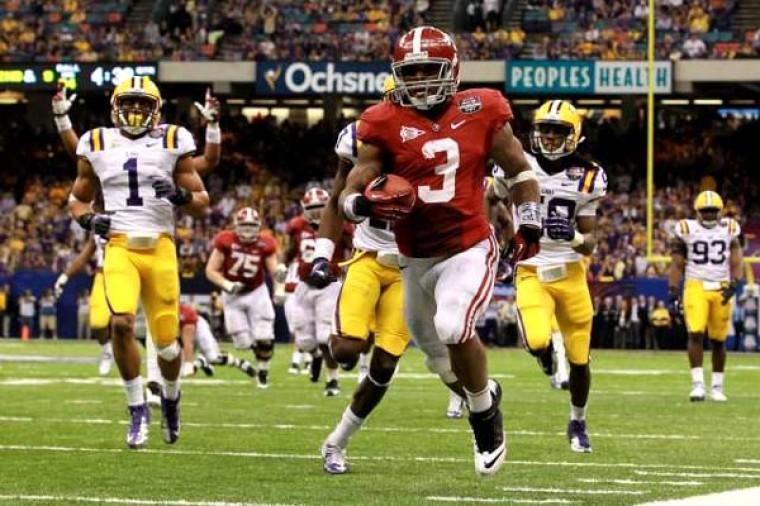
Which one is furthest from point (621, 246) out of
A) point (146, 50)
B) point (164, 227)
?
point (164, 227)

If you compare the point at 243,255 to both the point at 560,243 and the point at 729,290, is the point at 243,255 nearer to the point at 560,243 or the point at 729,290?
the point at 729,290

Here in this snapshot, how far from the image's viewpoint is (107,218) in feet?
31.0

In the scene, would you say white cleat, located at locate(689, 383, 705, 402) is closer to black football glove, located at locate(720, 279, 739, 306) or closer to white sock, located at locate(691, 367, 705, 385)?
white sock, located at locate(691, 367, 705, 385)

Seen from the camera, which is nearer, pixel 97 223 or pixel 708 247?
pixel 97 223

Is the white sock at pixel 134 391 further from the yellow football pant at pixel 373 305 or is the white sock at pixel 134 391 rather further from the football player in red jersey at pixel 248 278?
the football player in red jersey at pixel 248 278

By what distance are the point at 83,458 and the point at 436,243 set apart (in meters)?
2.42

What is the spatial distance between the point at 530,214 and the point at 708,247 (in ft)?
26.5

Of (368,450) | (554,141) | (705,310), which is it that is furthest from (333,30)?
(368,450)

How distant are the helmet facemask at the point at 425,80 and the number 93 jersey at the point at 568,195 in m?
2.71

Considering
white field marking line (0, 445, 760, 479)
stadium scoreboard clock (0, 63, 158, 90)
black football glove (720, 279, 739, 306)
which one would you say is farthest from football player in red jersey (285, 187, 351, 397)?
stadium scoreboard clock (0, 63, 158, 90)

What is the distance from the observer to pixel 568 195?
9.95m

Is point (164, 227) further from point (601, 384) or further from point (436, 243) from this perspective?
point (601, 384)

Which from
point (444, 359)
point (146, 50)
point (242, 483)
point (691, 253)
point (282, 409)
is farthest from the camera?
point (146, 50)

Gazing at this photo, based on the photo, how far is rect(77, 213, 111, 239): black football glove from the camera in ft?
30.7
